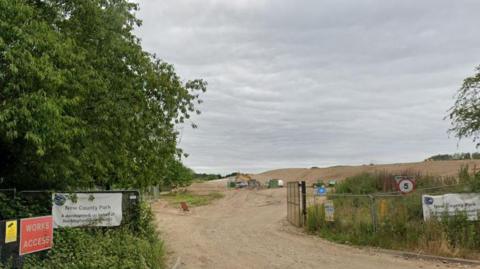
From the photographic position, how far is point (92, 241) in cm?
1170

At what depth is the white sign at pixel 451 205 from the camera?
51.4 feet

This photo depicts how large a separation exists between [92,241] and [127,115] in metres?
3.79

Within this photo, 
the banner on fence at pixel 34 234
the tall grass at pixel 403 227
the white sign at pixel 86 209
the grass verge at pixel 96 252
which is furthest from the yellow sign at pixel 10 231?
the tall grass at pixel 403 227

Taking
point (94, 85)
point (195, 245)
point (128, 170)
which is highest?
point (94, 85)

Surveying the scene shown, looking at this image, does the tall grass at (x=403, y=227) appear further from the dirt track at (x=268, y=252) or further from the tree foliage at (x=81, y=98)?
the tree foliage at (x=81, y=98)

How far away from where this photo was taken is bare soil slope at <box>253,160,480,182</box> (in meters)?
52.6

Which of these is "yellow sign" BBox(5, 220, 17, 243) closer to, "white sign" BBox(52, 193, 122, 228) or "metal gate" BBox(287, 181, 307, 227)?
"white sign" BBox(52, 193, 122, 228)

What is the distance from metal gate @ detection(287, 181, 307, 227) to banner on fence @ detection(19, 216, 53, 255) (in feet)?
53.7

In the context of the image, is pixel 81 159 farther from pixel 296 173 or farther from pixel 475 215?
pixel 296 173

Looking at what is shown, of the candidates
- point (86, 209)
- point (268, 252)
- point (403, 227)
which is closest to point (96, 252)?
point (86, 209)

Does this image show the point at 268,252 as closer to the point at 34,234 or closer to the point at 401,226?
the point at 401,226

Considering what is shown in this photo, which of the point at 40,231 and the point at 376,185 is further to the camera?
the point at 376,185

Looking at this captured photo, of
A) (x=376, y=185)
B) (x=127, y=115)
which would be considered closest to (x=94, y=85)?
(x=127, y=115)

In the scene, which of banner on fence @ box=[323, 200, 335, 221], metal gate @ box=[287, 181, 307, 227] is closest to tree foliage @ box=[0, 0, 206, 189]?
banner on fence @ box=[323, 200, 335, 221]
